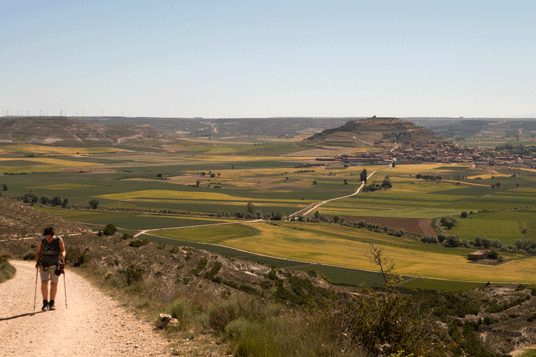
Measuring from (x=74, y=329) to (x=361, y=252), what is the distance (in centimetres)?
4788

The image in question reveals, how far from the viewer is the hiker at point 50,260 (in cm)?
1397

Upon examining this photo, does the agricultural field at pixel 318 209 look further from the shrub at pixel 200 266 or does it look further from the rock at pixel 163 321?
the rock at pixel 163 321

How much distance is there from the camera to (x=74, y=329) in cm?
1193

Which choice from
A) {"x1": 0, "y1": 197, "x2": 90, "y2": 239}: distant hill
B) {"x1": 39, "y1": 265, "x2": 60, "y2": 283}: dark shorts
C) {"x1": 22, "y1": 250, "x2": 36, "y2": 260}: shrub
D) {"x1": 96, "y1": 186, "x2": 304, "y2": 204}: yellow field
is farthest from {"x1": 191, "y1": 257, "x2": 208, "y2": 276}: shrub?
{"x1": 96, "y1": 186, "x2": 304, "y2": 204}: yellow field

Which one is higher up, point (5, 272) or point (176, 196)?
point (5, 272)

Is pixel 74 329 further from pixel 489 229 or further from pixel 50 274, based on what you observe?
pixel 489 229

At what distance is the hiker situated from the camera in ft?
45.8

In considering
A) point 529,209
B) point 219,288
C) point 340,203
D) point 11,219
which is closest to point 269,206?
point 340,203

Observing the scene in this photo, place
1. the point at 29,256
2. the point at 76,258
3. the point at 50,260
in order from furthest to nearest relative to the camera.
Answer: the point at 29,256 → the point at 76,258 → the point at 50,260

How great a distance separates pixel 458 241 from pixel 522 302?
4732 centimetres

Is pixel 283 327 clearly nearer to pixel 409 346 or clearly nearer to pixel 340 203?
pixel 409 346

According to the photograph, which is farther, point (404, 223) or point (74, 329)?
point (404, 223)

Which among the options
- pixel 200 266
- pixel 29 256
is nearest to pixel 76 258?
pixel 29 256

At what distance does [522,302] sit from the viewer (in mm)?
38719
